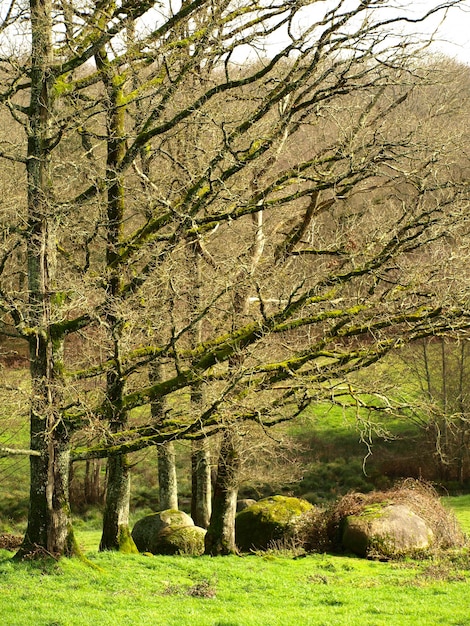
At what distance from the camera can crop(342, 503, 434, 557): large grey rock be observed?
1499cm

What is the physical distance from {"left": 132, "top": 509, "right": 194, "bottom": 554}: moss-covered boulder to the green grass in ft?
6.46

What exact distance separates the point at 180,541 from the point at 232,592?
5.15m

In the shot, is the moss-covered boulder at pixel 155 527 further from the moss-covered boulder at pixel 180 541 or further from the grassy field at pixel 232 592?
the grassy field at pixel 232 592

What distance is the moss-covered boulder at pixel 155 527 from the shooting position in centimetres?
1595

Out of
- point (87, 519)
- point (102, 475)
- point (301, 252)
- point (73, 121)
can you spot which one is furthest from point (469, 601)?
point (102, 475)

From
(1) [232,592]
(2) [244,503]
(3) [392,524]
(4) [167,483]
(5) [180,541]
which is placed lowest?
(1) [232,592]

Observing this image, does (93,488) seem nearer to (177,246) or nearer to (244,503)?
(244,503)

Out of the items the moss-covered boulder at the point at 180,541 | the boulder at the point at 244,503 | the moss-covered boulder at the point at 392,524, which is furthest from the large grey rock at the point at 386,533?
the boulder at the point at 244,503

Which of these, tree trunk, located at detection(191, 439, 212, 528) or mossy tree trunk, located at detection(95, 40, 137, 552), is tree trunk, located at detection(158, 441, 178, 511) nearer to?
tree trunk, located at detection(191, 439, 212, 528)

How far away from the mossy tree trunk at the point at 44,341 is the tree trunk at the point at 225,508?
13.2 feet

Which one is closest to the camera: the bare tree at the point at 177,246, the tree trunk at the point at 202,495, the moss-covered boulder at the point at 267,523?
the bare tree at the point at 177,246

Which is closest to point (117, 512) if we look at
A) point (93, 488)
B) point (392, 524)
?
point (392, 524)

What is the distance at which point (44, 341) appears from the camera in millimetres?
12352

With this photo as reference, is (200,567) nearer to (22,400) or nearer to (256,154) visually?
(22,400)
